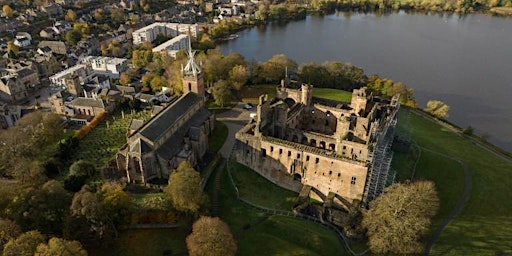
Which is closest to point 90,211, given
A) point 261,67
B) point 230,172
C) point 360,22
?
point 230,172

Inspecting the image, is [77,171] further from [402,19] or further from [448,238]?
[402,19]

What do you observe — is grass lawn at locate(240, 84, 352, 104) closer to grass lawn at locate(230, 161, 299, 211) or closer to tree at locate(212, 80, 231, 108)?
tree at locate(212, 80, 231, 108)

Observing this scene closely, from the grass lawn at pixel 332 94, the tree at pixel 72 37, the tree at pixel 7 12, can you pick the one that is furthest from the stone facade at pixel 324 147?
the tree at pixel 7 12

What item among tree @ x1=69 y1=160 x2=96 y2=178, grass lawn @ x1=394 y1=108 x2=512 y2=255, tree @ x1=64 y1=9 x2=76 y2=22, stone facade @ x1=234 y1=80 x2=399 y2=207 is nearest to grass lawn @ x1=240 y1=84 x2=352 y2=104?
grass lawn @ x1=394 y1=108 x2=512 y2=255

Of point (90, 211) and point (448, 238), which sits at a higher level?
point (90, 211)

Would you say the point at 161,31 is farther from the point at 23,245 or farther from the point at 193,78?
the point at 23,245

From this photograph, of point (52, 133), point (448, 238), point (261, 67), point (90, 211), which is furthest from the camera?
point (261, 67)

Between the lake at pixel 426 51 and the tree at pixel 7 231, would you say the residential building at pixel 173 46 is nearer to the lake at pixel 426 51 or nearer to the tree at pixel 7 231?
the lake at pixel 426 51
